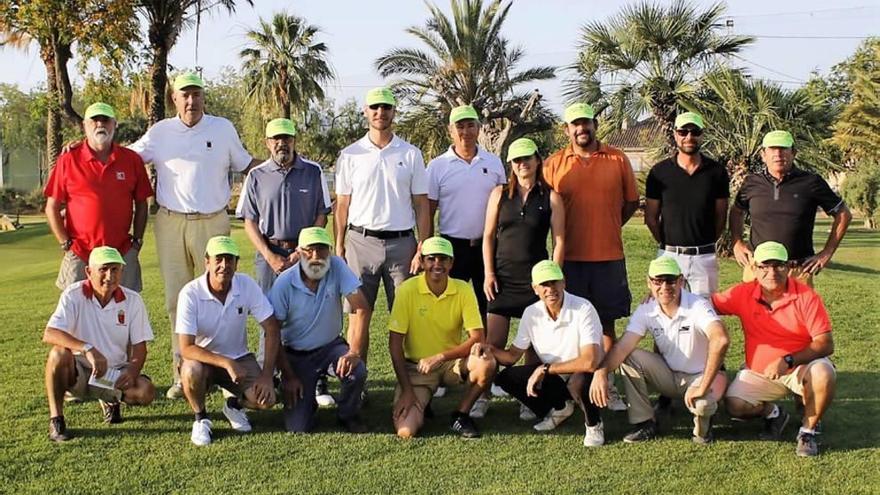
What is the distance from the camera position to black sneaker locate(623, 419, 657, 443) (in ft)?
18.1

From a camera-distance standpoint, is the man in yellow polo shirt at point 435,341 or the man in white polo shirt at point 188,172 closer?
the man in yellow polo shirt at point 435,341

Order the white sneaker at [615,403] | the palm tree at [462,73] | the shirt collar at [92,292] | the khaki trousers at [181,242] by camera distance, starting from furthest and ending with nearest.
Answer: the palm tree at [462,73]
the khaki trousers at [181,242]
the white sneaker at [615,403]
the shirt collar at [92,292]

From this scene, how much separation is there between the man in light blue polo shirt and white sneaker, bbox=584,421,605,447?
1464 mm

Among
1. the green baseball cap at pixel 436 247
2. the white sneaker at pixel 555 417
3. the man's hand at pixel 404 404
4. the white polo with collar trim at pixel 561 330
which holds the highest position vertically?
the green baseball cap at pixel 436 247

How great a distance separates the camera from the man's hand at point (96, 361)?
18.2ft

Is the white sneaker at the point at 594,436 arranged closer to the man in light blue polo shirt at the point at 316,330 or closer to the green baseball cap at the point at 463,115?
the man in light blue polo shirt at the point at 316,330

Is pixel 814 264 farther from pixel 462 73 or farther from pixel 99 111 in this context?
pixel 462 73


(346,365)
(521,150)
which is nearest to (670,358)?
(521,150)

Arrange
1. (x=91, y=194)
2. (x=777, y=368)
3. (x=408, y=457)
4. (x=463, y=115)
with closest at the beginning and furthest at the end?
(x=408, y=457) → (x=777, y=368) → (x=91, y=194) → (x=463, y=115)

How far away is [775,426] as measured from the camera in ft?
18.4

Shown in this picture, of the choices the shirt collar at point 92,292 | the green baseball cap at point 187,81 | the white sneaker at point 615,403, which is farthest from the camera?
the green baseball cap at point 187,81

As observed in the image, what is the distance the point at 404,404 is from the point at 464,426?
0.42m

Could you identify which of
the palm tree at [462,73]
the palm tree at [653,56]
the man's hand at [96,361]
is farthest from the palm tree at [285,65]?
the man's hand at [96,361]

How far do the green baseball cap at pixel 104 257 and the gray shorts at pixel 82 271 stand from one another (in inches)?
22.3
